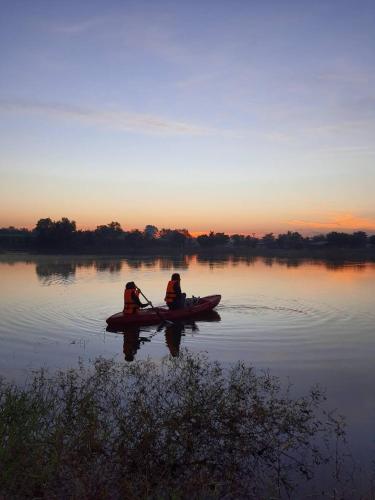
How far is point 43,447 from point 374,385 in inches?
295

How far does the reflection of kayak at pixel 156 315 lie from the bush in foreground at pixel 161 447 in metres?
8.63

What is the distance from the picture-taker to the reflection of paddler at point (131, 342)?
45.1 feet

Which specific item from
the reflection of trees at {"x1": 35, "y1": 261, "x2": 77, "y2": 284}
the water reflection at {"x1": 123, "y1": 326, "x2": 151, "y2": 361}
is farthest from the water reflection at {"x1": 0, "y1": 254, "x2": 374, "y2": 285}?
the water reflection at {"x1": 123, "y1": 326, "x2": 151, "y2": 361}

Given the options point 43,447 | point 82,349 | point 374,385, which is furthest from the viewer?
point 82,349

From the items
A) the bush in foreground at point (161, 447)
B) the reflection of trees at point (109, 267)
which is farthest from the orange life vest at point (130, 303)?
the reflection of trees at point (109, 267)

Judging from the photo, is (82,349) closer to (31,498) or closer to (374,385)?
(374,385)

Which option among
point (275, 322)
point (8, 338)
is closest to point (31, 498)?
point (8, 338)

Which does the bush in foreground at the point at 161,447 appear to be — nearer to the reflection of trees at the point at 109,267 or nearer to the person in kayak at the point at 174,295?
the person in kayak at the point at 174,295

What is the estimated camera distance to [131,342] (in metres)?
15.3

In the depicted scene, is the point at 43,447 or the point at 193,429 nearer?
the point at 43,447

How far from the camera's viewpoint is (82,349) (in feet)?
45.8

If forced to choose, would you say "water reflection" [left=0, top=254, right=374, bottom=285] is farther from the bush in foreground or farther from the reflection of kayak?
the bush in foreground

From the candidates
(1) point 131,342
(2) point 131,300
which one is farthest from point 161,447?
(2) point 131,300

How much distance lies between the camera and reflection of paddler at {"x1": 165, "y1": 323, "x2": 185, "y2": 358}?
1434 centimetres
